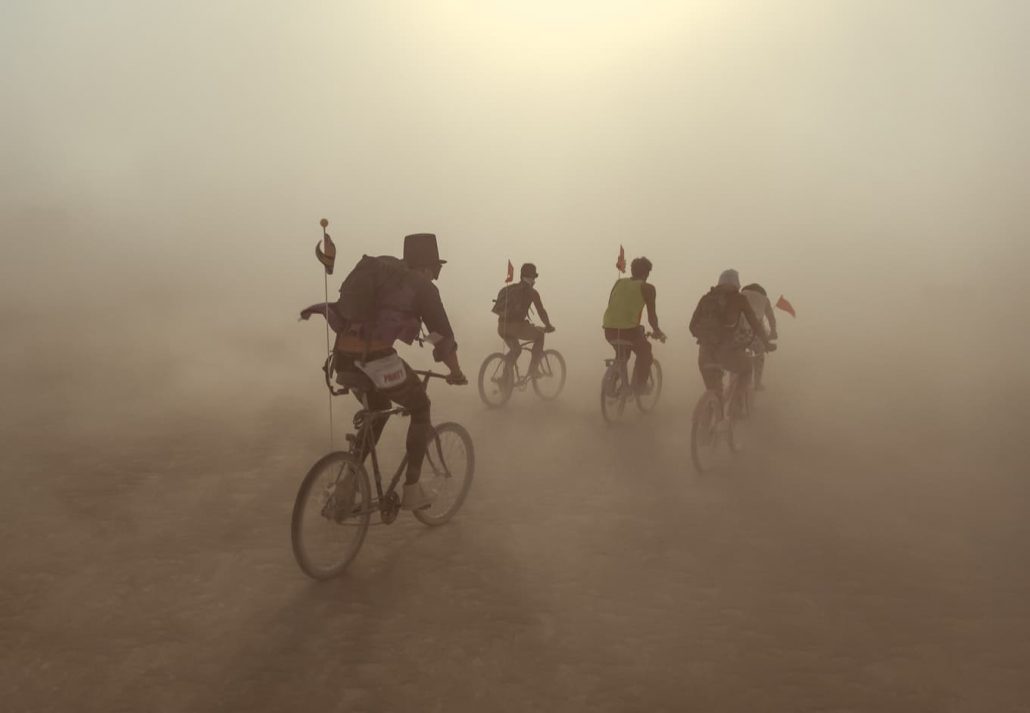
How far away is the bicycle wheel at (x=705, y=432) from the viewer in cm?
763

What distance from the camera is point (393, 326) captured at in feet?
16.0

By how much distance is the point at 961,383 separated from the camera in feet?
46.9

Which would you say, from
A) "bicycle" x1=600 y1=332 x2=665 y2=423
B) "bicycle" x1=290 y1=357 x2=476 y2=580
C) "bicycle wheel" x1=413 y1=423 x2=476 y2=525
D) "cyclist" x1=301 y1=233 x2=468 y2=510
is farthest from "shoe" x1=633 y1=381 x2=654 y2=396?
"cyclist" x1=301 y1=233 x2=468 y2=510

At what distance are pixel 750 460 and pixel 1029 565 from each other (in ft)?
10.0

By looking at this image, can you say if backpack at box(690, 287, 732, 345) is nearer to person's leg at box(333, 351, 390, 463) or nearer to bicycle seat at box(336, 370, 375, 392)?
person's leg at box(333, 351, 390, 463)

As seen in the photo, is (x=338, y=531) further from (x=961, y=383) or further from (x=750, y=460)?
(x=961, y=383)

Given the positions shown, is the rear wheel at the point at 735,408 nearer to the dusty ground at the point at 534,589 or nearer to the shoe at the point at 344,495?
the dusty ground at the point at 534,589

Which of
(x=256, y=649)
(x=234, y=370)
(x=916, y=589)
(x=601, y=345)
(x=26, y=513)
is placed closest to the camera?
(x=256, y=649)

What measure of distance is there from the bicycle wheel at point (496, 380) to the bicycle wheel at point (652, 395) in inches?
72.0

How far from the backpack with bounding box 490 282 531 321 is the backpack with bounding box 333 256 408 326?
566cm

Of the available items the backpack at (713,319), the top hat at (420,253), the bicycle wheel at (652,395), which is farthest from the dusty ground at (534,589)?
the bicycle wheel at (652,395)

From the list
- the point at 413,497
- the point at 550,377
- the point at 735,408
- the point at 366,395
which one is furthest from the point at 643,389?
the point at 366,395

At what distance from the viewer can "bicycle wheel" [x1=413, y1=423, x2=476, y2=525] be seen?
5.87 m

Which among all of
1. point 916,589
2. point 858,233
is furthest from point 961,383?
point 858,233
